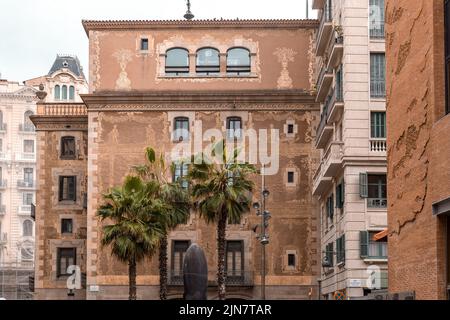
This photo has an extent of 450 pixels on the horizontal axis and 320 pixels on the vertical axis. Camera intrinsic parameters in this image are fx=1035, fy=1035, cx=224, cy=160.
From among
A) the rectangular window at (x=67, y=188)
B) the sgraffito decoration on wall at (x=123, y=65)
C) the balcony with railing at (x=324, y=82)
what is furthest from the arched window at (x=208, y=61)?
the rectangular window at (x=67, y=188)

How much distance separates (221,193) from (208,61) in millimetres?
14496

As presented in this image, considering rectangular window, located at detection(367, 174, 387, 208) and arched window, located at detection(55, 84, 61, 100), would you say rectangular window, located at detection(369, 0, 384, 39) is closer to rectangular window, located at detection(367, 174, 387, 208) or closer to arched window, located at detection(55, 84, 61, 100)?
rectangular window, located at detection(367, 174, 387, 208)

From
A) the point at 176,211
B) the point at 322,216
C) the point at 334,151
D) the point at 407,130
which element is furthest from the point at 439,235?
the point at 322,216

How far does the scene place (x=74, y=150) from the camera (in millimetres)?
63250

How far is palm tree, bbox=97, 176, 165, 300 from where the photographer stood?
4841 centimetres

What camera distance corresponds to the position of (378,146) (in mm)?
44656

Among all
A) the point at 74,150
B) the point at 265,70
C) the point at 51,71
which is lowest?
the point at 74,150

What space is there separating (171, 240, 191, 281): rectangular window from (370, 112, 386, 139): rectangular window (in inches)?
683

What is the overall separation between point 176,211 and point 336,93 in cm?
1029

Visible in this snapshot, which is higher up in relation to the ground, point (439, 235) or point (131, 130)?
point (131, 130)

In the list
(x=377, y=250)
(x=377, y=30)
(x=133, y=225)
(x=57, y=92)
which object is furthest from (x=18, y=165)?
(x=377, y=250)

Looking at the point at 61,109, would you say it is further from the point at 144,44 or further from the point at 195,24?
the point at 195,24

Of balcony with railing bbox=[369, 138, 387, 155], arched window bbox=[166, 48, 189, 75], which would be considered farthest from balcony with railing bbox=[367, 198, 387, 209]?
arched window bbox=[166, 48, 189, 75]

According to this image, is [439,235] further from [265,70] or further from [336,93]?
[265,70]
